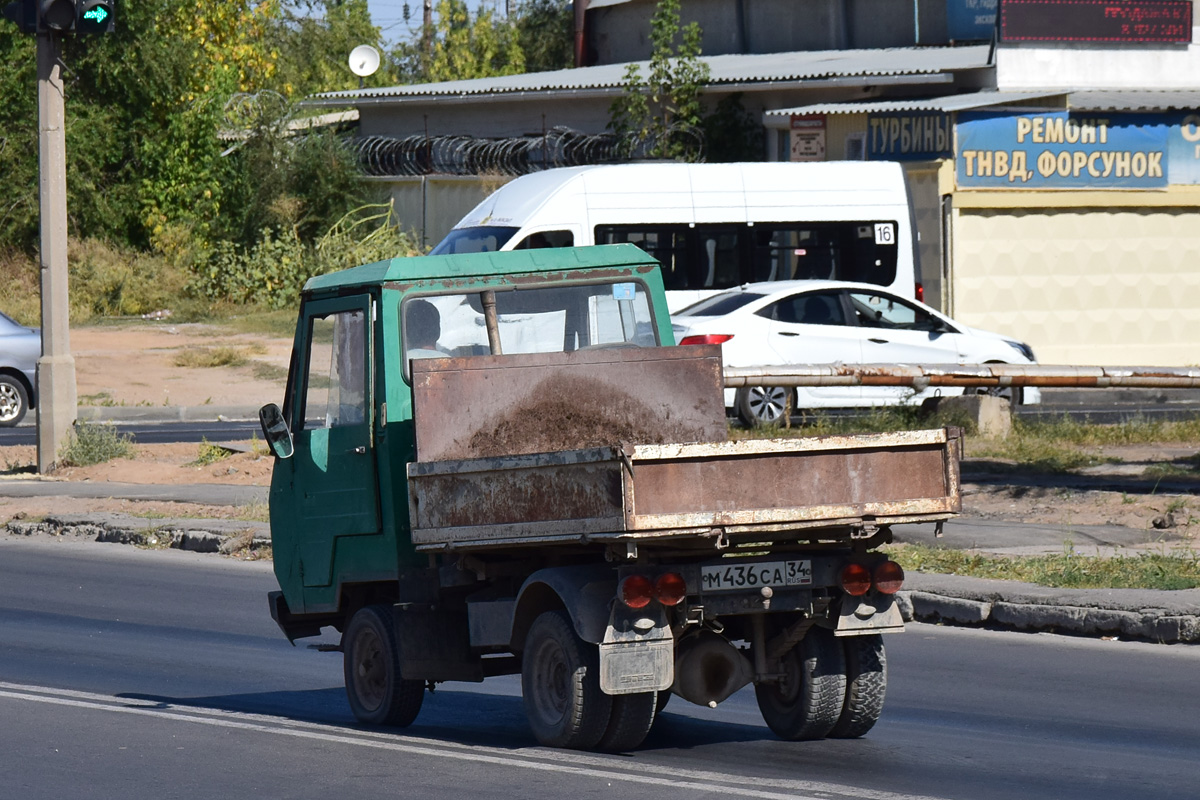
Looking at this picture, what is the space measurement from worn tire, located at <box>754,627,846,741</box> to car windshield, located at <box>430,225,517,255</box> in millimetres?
14705

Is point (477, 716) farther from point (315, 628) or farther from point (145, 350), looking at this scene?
point (145, 350)

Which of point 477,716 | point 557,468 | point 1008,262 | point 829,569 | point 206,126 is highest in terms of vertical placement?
point 206,126

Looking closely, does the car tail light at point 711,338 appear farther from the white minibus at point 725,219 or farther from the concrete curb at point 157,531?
A: the concrete curb at point 157,531

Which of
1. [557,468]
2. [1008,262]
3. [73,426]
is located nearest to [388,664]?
[557,468]

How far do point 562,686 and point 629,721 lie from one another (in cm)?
31

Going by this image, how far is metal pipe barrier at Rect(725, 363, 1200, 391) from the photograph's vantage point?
15.3 meters

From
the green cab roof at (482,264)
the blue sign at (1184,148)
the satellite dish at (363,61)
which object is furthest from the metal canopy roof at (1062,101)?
the satellite dish at (363,61)

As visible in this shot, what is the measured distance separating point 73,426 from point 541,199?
6402 millimetres

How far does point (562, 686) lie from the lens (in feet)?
24.4

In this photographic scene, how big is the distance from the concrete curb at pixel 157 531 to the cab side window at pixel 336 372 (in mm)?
6541

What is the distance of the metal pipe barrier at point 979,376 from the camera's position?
50.1ft

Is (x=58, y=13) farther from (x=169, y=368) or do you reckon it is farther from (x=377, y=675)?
(x=169, y=368)

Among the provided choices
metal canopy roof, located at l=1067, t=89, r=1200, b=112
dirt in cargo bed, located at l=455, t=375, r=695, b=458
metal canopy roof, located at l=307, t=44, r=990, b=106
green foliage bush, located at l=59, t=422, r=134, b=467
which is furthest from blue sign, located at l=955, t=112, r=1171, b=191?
dirt in cargo bed, located at l=455, t=375, r=695, b=458

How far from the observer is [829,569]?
7375 mm
